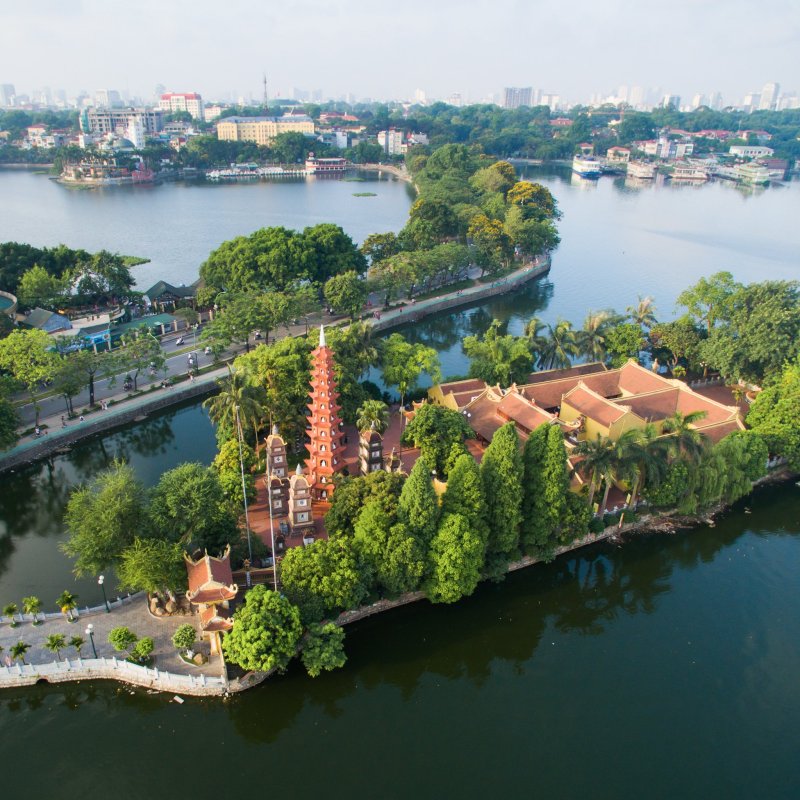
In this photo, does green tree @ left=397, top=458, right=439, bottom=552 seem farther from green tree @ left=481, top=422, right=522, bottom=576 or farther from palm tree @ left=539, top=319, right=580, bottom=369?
palm tree @ left=539, top=319, right=580, bottom=369

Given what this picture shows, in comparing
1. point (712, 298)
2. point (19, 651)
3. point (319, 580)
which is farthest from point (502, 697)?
point (712, 298)

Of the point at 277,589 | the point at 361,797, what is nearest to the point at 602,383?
the point at 277,589

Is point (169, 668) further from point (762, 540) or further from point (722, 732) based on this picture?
point (762, 540)

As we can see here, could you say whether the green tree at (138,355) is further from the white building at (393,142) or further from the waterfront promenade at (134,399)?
the white building at (393,142)

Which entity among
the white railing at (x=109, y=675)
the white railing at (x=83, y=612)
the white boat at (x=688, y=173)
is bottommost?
the white railing at (x=109, y=675)

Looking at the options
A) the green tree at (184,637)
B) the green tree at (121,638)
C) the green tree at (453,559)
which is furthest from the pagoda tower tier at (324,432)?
the green tree at (121,638)

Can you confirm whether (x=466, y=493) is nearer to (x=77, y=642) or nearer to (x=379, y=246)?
(x=77, y=642)

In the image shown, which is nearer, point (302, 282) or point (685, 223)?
point (302, 282)
